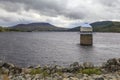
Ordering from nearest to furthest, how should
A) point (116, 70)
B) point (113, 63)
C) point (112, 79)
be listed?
point (112, 79) < point (116, 70) < point (113, 63)

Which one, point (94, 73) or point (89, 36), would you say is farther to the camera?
point (89, 36)

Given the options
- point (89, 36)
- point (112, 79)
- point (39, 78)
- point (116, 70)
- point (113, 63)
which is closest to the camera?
point (112, 79)

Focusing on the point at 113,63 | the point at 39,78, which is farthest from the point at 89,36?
the point at 39,78

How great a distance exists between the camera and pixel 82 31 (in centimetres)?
10881

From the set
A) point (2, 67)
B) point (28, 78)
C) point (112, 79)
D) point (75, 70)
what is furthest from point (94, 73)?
point (2, 67)

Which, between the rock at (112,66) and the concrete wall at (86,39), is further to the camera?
the concrete wall at (86,39)

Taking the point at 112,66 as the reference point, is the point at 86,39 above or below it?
below

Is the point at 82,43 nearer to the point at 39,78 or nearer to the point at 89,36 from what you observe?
the point at 89,36

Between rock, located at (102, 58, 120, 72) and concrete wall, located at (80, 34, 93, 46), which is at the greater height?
rock, located at (102, 58, 120, 72)

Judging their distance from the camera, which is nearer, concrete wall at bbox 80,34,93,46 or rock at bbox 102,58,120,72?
rock at bbox 102,58,120,72

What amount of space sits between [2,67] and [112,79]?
10.5m

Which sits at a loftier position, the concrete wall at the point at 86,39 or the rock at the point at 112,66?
the rock at the point at 112,66

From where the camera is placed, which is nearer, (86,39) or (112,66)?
(112,66)

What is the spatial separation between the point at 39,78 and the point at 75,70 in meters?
5.43
